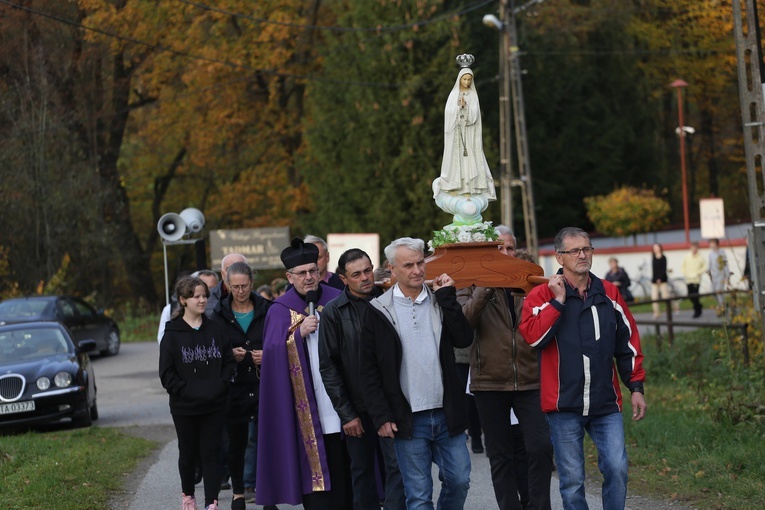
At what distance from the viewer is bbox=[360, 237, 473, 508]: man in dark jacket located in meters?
7.49

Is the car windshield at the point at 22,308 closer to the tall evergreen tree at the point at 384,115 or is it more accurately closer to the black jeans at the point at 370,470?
the tall evergreen tree at the point at 384,115

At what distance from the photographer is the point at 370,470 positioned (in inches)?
326

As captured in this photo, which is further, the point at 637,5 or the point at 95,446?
the point at 637,5

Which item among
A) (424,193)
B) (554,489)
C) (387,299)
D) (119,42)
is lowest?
(554,489)

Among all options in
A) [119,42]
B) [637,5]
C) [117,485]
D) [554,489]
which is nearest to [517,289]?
[554,489]

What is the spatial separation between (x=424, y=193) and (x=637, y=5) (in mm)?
16625

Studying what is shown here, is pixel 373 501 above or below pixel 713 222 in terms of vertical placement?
below

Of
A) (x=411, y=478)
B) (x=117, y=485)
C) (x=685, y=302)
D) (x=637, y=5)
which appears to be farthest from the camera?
(x=637, y=5)

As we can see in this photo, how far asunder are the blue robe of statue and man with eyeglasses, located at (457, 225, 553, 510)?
111cm

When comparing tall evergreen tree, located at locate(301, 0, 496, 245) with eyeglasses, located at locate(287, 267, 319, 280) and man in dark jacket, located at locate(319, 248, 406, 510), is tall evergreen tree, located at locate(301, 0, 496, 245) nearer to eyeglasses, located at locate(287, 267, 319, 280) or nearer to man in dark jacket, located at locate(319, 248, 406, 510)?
eyeglasses, located at locate(287, 267, 319, 280)

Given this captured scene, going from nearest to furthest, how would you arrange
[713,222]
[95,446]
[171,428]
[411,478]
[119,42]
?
[411,478], [95,446], [171,428], [713,222], [119,42]

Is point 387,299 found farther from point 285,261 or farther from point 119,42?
point 119,42

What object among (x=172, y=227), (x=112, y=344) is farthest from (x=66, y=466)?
(x=112, y=344)

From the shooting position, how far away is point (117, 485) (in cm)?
1187
